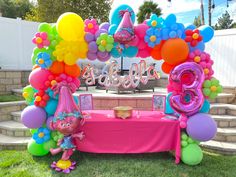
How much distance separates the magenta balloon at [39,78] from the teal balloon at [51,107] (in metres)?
0.28

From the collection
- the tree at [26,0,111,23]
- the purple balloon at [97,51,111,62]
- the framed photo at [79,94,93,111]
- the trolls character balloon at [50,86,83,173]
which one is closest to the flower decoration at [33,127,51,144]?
the trolls character balloon at [50,86,83,173]

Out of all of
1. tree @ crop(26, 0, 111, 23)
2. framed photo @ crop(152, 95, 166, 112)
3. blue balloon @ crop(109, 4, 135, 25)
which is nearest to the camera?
blue balloon @ crop(109, 4, 135, 25)

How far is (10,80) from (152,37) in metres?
4.80

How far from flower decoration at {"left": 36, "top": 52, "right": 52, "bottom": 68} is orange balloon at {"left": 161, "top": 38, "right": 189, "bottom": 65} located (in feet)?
5.80

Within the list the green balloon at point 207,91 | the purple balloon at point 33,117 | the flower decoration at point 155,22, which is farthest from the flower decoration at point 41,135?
the green balloon at point 207,91

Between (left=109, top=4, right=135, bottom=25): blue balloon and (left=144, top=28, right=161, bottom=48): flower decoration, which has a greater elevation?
(left=109, top=4, right=135, bottom=25): blue balloon

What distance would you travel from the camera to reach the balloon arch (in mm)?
3434

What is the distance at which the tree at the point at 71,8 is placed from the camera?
41.6ft

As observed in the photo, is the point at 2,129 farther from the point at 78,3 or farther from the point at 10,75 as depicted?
the point at 78,3

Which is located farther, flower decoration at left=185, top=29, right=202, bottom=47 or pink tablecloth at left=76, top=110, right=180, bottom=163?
pink tablecloth at left=76, top=110, right=180, bottom=163

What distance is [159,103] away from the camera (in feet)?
13.9

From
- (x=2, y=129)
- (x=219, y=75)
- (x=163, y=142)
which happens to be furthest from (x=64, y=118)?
(x=219, y=75)

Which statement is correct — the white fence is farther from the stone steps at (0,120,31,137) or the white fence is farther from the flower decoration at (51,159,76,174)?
the flower decoration at (51,159,76,174)

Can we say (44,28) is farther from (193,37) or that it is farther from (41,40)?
(193,37)
